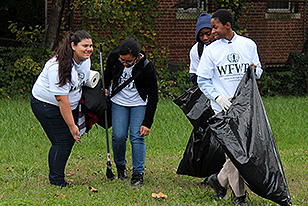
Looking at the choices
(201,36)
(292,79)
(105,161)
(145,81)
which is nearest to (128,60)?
(145,81)

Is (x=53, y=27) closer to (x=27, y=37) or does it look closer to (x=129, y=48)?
(x=27, y=37)

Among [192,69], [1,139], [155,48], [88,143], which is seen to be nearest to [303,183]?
[192,69]

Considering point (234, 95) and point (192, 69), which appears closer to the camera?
point (234, 95)

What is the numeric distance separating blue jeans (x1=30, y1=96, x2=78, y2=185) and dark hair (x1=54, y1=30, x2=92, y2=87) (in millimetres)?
428

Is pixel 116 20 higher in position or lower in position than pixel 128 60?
lower

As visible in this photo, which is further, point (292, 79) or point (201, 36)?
point (292, 79)

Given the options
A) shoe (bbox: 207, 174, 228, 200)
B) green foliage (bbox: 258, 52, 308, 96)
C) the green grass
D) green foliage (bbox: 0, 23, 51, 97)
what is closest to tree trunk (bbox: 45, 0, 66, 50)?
green foliage (bbox: 0, 23, 51, 97)

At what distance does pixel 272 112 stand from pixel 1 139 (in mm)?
5537

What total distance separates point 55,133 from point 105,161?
193 centimetres

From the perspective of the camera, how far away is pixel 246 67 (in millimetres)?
4926

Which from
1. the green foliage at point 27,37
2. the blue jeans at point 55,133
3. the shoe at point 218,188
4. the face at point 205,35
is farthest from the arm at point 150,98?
the green foliage at point 27,37

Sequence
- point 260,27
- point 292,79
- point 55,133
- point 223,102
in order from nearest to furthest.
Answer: point 223,102 → point 55,133 → point 292,79 → point 260,27

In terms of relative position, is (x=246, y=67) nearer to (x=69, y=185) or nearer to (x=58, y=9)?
(x=69, y=185)

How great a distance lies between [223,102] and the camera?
4.80 meters
